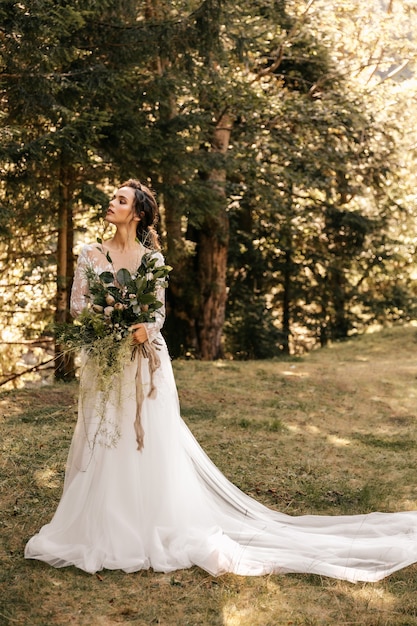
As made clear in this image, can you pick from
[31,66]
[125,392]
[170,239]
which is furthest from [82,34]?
[125,392]

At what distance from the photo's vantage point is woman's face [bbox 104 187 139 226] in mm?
4797

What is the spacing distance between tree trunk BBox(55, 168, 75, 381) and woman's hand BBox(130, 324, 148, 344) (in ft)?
17.1

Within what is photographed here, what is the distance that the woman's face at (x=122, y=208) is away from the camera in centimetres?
480

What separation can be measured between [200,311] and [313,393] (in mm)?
4694

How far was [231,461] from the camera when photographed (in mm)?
6902

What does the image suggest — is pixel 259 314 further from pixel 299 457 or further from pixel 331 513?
pixel 331 513

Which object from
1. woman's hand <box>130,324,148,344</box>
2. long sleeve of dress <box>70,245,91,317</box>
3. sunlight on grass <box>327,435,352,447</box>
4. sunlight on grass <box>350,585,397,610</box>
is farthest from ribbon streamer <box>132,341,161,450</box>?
sunlight on grass <box>327,435,352,447</box>

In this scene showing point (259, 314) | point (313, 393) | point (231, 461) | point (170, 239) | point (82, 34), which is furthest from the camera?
point (259, 314)

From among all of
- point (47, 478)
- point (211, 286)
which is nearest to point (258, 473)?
point (47, 478)

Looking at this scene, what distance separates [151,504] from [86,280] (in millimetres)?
1417

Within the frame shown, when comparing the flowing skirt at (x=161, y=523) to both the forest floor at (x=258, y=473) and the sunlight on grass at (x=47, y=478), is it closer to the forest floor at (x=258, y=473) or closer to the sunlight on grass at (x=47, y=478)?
the forest floor at (x=258, y=473)

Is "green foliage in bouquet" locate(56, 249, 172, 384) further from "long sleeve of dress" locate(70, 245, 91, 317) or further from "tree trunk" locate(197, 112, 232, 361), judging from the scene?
"tree trunk" locate(197, 112, 232, 361)

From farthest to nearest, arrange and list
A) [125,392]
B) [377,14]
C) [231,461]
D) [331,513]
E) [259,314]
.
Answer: [259,314]
[377,14]
[231,461]
[331,513]
[125,392]

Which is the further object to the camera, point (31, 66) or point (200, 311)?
point (200, 311)
